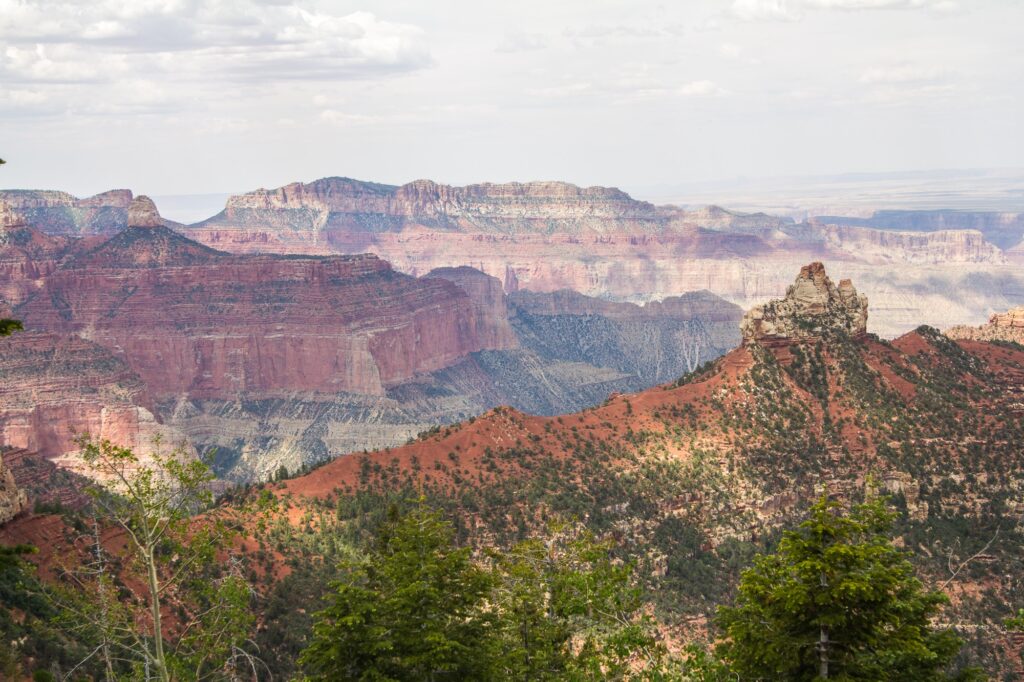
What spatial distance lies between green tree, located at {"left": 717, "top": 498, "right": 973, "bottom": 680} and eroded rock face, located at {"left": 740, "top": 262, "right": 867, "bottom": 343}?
66.4m

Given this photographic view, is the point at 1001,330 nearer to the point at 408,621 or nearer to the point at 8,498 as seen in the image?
the point at 8,498

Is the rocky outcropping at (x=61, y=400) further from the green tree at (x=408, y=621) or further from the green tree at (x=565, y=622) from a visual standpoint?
the green tree at (x=408, y=621)

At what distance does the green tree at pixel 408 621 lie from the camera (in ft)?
112

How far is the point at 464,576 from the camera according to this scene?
122ft

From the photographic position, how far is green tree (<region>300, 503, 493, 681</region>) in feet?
112

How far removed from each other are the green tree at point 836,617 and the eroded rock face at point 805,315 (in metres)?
66.4

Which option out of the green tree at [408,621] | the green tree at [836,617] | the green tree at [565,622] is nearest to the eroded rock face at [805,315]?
the green tree at [565,622]

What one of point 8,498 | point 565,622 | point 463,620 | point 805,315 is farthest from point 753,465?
point 463,620

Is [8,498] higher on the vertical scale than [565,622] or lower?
higher

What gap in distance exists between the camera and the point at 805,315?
9850cm

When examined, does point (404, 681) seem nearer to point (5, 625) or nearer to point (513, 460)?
point (5, 625)

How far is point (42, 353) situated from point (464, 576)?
16034 cm

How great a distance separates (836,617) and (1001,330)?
3878 inches

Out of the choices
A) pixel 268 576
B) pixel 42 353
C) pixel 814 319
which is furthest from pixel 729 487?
pixel 42 353
